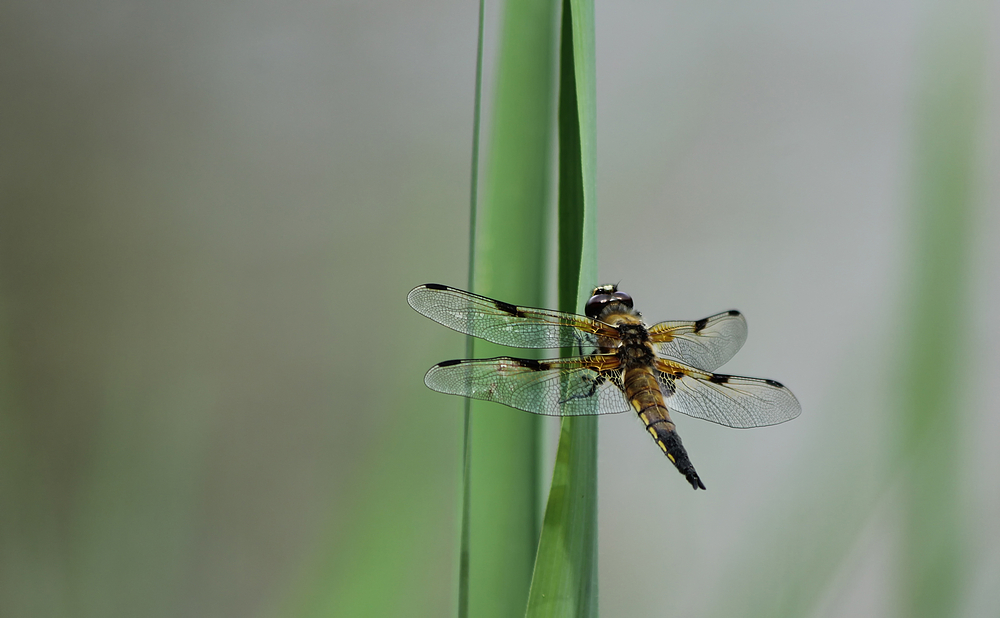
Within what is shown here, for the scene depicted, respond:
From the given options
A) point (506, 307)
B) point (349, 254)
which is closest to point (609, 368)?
point (506, 307)

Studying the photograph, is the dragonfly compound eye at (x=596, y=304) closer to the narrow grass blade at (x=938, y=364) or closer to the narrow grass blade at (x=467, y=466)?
the narrow grass blade at (x=467, y=466)

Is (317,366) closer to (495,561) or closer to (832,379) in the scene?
(495,561)

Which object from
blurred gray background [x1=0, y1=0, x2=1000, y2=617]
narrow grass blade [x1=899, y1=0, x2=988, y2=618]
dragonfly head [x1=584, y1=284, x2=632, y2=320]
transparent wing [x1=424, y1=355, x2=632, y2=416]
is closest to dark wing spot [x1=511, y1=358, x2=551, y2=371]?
transparent wing [x1=424, y1=355, x2=632, y2=416]

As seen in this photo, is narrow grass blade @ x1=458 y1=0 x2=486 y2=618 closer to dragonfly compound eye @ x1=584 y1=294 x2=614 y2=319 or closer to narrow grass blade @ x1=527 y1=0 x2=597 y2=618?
narrow grass blade @ x1=527 y1=0 x2=597 y2=618

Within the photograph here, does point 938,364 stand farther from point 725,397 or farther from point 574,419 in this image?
point 574,419

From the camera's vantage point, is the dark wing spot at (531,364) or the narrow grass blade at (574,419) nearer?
the narrow grass blade at (574,419)

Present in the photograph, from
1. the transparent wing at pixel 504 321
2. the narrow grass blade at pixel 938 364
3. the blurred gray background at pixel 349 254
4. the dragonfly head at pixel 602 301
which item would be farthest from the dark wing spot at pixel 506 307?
the blurred gray background at pixel 349 254
